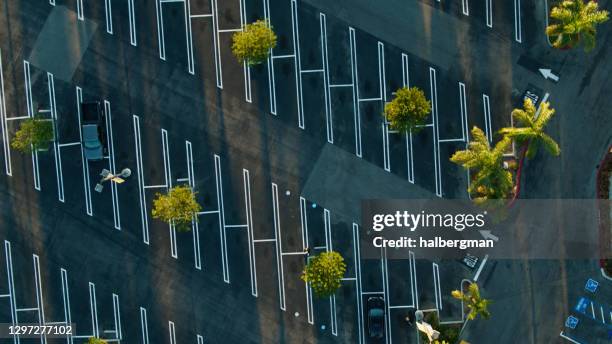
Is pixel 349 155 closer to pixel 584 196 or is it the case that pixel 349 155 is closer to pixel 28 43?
pixel 584 196

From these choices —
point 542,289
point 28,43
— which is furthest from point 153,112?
point 542,289

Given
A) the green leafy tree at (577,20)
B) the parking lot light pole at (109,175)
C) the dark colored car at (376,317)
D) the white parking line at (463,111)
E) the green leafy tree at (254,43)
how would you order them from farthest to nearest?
the white parking line at (463,111) < the dark colored car at (376,317) < the parking lot light pole at (109,175) < the green leafy tree at (254,43) < the green leafy tree at (577,20)

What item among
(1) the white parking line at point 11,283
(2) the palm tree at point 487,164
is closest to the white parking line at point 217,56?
(2) the palm tree at point 487,164

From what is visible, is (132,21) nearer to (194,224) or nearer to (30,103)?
(30,103)

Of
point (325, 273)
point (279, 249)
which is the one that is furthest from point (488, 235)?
point (279, 249)

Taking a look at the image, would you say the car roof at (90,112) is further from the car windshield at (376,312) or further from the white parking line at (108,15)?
the car windshield at (376,312)
